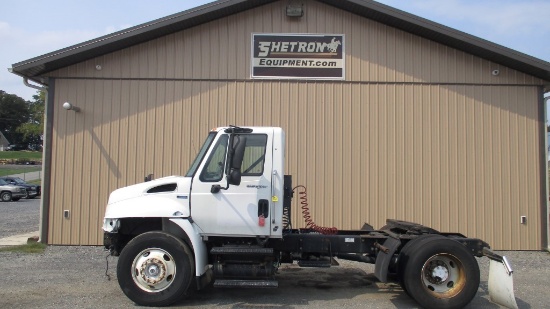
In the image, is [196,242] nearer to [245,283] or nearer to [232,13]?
[245,283]

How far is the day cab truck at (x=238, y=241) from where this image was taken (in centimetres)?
668

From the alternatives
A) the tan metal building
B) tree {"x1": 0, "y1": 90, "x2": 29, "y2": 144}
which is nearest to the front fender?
the tan metal building

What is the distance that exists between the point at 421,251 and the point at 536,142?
6.91 metres

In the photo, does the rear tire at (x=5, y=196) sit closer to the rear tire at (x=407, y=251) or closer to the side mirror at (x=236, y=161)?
the side mirror at (x=236, y=161)

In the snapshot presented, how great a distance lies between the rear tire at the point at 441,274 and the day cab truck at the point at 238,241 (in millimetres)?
13

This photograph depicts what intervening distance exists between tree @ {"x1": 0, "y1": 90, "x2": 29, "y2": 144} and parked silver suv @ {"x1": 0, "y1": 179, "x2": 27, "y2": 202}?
288 ft

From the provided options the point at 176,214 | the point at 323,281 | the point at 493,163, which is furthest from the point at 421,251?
the point at 493,163

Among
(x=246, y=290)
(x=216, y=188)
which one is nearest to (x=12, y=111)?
(x=246, y=290)

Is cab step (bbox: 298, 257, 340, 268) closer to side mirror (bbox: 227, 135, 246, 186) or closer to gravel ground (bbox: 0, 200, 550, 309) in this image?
gravel ground (bbox: 0, 200, 550, 309)

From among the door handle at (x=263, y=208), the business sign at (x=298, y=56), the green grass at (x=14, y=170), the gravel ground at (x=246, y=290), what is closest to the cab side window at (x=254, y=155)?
the door handle at (x=263, y=208)

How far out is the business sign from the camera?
465 inches

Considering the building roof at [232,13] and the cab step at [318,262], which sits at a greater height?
the building roof at [232,13]

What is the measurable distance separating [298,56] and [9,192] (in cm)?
2460

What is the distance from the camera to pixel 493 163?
1171 centimetres
